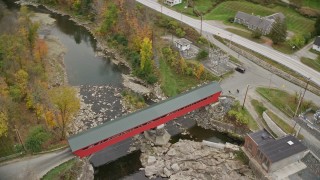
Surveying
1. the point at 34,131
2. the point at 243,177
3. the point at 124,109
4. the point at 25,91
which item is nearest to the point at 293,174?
the point at 243,177

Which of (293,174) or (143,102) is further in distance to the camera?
(143,102)

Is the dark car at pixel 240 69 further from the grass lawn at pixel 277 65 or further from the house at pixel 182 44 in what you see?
the house at pixel 182 44

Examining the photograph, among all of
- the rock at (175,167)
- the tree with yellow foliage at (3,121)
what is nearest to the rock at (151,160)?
the rock at (175,167)

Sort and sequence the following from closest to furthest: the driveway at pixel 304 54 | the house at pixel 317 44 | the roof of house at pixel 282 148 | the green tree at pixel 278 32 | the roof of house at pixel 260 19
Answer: the roof of house at pixel 282 148, the driveway at pixel 304 54, the house at pixel 317 44, the green tree at pixel 278 32, the roof of house at pixel 260 19

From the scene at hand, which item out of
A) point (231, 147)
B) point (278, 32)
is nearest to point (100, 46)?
point (278, 32)

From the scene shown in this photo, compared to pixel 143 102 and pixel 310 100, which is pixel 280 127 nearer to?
pixel 310 100

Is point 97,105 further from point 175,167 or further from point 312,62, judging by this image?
point 312,62
